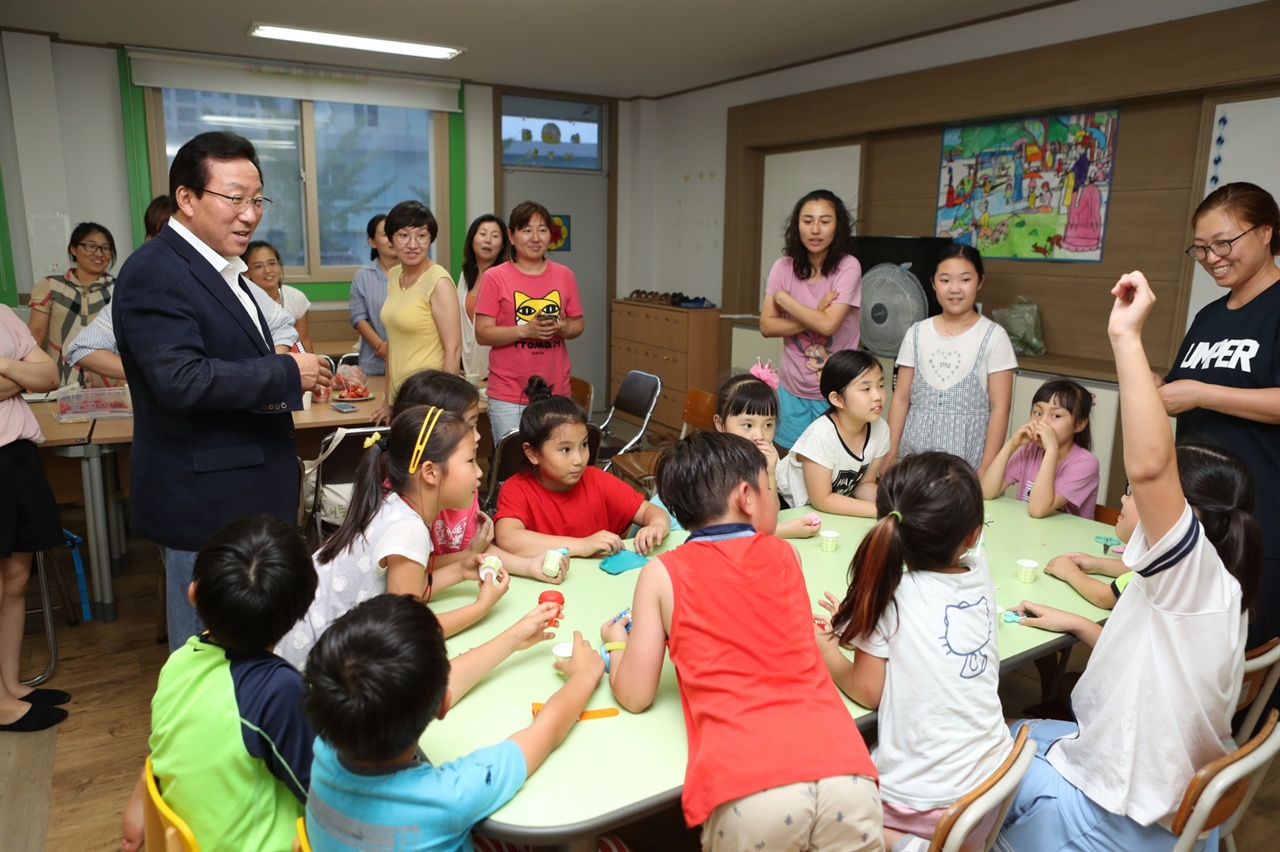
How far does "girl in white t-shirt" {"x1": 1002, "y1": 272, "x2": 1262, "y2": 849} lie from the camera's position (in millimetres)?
1272

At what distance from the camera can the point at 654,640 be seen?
1.38m

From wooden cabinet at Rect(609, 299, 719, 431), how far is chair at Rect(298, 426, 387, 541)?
3171 millimetres

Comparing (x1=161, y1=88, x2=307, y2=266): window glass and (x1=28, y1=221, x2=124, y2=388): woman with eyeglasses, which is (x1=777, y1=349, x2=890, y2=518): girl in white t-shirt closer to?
(x1=28, y1=221, x2=124, y2=388): woman with eyeglasses

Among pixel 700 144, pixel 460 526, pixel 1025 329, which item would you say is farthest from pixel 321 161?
pixel 460 526

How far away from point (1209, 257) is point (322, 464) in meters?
2.84

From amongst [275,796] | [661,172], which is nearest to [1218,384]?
[275,796]

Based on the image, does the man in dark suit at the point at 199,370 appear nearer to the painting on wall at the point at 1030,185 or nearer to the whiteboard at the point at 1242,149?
the whiteboard at the point at 1242,149

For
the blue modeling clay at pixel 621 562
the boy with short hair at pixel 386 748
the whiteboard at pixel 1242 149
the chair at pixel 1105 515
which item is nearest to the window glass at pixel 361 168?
the whiteboard at pixel 1242 149

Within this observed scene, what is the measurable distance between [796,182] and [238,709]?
560 cm

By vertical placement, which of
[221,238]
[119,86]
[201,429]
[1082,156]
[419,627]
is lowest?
[419,627]

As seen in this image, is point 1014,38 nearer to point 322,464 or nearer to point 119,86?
point 322,464

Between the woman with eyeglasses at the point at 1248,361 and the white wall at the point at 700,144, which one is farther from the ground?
the white wall at the point at 700,144

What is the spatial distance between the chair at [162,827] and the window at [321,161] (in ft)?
19.2

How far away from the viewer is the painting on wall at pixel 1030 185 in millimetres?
4293
